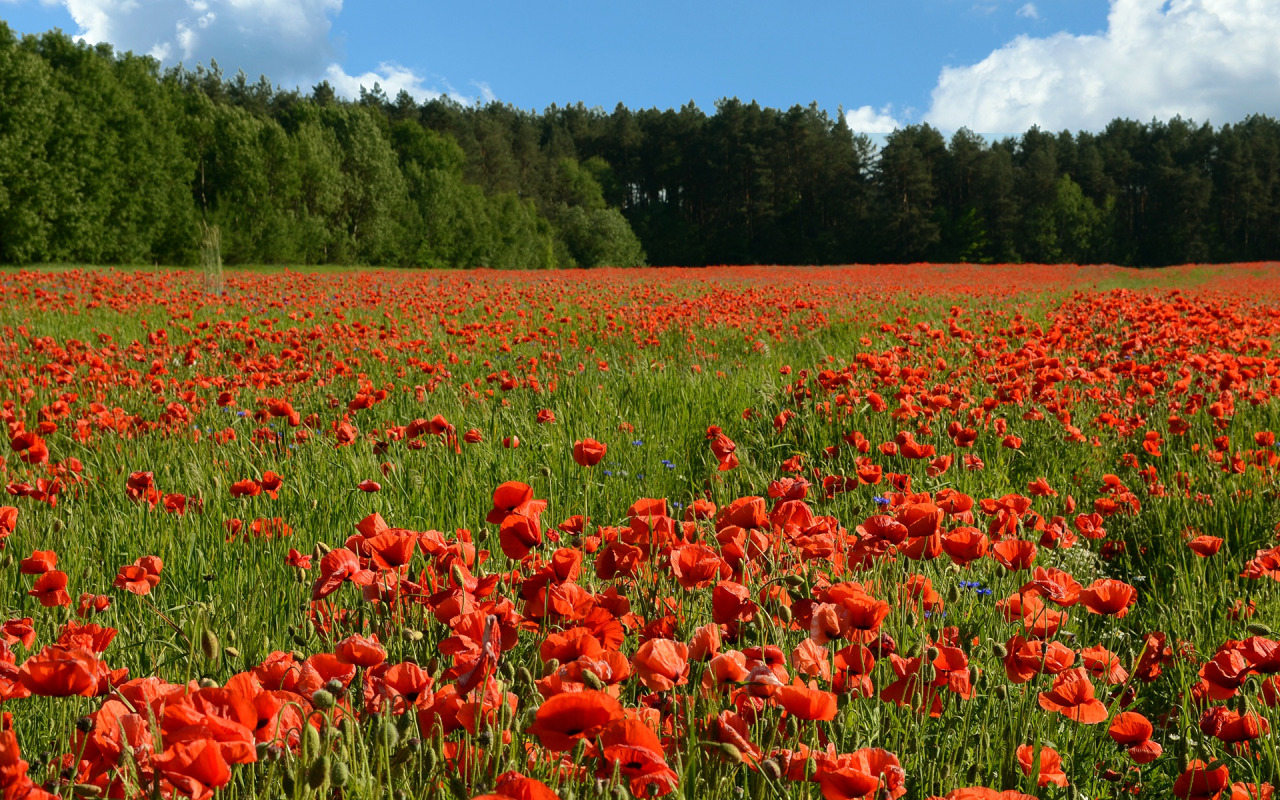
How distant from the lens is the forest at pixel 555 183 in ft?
95.8

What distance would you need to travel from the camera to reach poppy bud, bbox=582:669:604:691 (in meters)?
1.10

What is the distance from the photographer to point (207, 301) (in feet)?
31.8

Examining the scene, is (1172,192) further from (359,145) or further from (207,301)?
(207,301)

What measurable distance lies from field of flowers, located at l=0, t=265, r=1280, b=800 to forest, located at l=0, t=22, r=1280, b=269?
1121 inches

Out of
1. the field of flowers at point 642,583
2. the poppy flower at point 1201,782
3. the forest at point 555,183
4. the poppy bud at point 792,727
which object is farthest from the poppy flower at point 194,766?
the forest at point 555,183

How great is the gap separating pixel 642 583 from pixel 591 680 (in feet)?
2.65

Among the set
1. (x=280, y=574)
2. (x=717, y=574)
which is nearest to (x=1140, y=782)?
(x=717, y=574)

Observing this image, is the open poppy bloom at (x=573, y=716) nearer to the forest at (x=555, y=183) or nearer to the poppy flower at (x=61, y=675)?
the poppy flower at (x=61, y=675)

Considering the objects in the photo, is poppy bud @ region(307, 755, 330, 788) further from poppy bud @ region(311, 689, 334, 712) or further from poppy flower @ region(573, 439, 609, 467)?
poppy flower @ region(573, 439, 609, 467)

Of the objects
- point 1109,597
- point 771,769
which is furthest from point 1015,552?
point 771,769

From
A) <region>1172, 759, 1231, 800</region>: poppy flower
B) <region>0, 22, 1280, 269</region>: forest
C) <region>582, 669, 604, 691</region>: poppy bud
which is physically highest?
<region>0, 22, 1280, 269</region>: forest

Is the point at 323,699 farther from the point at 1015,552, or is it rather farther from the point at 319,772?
the point at 1015,552

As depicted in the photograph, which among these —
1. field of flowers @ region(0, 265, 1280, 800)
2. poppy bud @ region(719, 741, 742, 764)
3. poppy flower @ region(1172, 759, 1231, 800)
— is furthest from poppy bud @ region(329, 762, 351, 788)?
poppy flower @ region(1172, 759, 1231, 800)

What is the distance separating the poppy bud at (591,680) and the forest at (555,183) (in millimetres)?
31905
